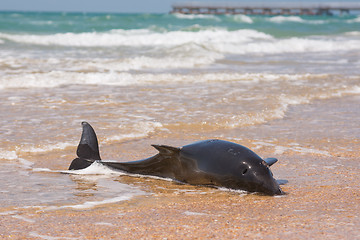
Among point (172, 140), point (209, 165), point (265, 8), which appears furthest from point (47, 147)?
point (265, 8)

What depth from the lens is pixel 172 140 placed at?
269 inches

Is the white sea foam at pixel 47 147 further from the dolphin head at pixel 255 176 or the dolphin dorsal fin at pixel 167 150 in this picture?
the dolphin head at pixel 255 176

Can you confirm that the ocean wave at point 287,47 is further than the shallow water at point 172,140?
Yes

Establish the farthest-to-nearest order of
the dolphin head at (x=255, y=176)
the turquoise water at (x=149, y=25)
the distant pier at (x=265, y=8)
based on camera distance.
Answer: the distant pier at (x=265, y=8) → the turquoise water at (x=149, y=25) → the dolphin head at (x=255, y=176)

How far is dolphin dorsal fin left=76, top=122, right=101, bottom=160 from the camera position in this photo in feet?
16.7

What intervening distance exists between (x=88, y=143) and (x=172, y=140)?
1885 millimetres

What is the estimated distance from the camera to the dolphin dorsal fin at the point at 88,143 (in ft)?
16.7

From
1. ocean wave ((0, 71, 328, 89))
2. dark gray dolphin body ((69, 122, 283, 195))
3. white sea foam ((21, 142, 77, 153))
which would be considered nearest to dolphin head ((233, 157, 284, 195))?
dark gray dolphin body ((69, 122, 283, 195))

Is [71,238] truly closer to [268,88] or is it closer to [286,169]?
[286,169]

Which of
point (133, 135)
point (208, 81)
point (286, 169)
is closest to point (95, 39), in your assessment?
point (208, 81)

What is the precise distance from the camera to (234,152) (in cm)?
458

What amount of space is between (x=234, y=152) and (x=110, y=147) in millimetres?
2286

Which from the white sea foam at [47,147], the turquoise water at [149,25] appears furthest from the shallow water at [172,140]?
the turquoise water at [149,25]

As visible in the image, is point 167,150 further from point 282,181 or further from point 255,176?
point 282,181
